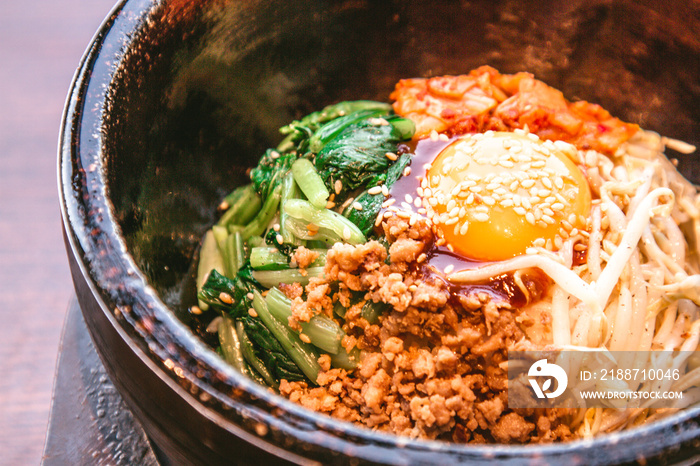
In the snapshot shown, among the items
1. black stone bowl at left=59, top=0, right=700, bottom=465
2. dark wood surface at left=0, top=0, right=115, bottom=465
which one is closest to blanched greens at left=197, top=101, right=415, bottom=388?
black stone bowl at left=59, top=0, right=700, bottom=465

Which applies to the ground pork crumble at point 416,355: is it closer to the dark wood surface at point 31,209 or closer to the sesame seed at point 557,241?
the sesame seed at point 557,241

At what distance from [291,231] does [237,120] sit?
0.71 meters

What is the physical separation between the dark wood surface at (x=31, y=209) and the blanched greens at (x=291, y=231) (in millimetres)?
1118

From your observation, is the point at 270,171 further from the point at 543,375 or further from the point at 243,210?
the point at 543,375

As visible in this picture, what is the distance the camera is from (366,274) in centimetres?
206

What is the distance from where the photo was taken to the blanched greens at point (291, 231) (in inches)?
86.4

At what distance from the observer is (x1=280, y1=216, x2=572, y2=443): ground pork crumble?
1869 millimetres

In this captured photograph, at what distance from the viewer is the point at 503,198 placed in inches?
87.1

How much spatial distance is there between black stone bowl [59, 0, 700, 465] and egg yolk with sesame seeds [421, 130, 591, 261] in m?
0.79

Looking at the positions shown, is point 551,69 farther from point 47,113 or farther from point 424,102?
point 47,113

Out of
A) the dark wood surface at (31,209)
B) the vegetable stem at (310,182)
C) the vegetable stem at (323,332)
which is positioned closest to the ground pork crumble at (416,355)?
the vegetable stem at (323,332)

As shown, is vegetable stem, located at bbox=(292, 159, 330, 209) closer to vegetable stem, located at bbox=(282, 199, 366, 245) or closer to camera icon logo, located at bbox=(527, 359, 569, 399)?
vegetable stem, located at bbox=(282, 199, 366, 245)

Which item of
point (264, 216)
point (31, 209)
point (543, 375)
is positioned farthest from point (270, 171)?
point (31, 209)

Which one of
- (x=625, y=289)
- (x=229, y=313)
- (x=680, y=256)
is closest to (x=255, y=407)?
(x=229, y=313)
